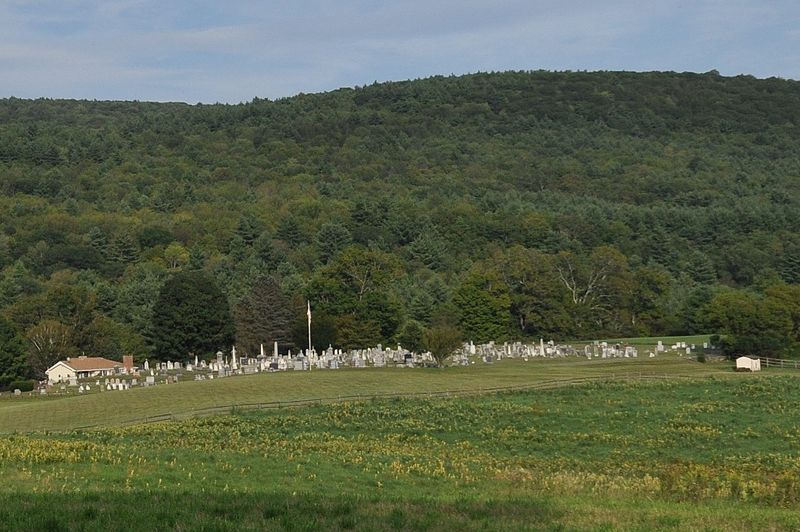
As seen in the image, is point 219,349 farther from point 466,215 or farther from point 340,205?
point 340,205

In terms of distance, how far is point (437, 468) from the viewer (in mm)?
21922

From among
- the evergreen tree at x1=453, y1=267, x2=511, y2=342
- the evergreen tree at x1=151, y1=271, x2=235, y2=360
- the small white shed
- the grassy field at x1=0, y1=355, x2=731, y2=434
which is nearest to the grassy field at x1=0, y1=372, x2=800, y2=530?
the grassy field at x1=0, y1=355, x2=731, y2=434

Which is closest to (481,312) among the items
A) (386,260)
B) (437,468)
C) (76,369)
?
(386,260)

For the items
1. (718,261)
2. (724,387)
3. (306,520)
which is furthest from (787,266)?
(306,520)

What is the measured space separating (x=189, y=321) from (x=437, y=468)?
187 feet

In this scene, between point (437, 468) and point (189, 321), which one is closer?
point (437, 468)

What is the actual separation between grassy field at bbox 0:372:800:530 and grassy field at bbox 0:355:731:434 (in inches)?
172

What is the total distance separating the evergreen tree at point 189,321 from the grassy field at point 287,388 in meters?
18.6

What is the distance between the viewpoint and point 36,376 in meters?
75.3

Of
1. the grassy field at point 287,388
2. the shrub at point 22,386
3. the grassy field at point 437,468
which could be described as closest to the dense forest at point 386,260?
the shrub at point 22,386

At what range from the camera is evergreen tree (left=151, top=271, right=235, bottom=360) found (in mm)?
76438

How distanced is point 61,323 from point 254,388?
1481 inches

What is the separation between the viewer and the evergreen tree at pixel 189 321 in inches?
3009

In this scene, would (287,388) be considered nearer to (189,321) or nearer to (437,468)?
(437,468)
